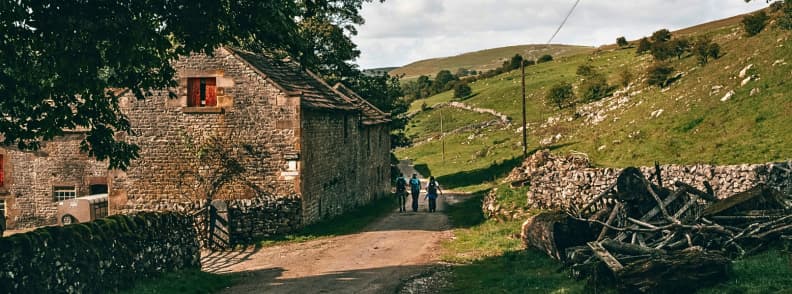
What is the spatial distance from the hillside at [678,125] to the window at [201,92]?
17.5 meters

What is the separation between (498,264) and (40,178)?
2414 centimetres

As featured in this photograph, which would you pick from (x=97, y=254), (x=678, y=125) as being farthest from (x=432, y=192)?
(x=97, y=254)

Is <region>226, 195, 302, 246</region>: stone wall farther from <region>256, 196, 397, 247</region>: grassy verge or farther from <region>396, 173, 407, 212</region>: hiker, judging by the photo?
<region>396, 173, 407, 212</region>: hiker

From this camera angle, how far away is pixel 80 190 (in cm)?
2995

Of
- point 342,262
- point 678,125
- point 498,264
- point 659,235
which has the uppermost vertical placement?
point 678,125

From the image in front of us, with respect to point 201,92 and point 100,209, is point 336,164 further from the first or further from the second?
point 100,209

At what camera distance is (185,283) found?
13930mm

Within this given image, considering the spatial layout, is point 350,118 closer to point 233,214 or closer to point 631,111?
point 233,214

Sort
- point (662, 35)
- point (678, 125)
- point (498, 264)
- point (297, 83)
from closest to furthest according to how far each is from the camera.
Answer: point (498, 264) → point (297, 83) → point (678, 125) → point (662, 35)

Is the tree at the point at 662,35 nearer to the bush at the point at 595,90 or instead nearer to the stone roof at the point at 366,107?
the bush at the point at 595,90

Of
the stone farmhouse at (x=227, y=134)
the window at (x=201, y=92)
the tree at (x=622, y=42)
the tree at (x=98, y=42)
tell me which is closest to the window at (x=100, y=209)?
the stone farmhouse at (x=227, y=134)

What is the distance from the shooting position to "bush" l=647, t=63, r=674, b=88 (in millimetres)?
39625

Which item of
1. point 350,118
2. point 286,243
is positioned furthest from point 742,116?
point 286,243

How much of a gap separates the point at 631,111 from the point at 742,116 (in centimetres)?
1092
